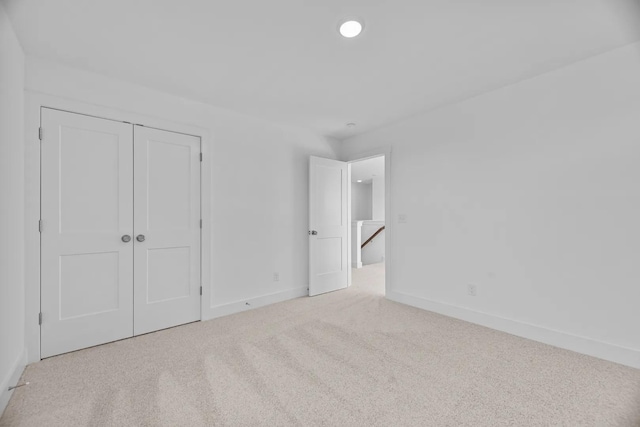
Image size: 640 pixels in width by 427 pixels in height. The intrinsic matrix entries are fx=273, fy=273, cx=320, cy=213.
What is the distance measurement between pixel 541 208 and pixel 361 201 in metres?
7.89

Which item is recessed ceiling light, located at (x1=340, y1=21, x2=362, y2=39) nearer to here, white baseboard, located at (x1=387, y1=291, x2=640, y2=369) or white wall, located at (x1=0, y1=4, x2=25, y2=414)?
white wall, located at (x1=0, y1=4, x2=25, y2=414)

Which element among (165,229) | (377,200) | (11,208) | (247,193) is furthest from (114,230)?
(377,200)

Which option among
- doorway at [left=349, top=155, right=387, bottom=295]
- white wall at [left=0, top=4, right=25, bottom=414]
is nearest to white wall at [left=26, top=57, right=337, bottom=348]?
white wall at [left=0, top=4, right=25, bottom=414]

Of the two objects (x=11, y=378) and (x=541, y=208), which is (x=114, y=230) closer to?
(x=11, y=378)

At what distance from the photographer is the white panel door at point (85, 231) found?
2178 millimetres

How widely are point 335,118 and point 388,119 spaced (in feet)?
2.25

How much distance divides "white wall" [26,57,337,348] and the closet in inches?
7.9

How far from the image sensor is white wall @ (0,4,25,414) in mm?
1632

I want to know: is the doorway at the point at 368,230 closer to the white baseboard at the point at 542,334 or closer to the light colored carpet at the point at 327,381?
the white baseboard at the point at 542,334

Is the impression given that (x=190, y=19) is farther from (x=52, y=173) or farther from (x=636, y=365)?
(x=636, y=365)

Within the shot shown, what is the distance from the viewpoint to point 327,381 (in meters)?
1.82

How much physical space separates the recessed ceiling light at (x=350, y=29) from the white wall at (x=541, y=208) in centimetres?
173

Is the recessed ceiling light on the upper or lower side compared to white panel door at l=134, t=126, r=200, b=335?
upper

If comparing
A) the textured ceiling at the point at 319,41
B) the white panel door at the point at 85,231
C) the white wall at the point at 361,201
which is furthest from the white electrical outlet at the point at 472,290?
the white wall at the point at 361,201
